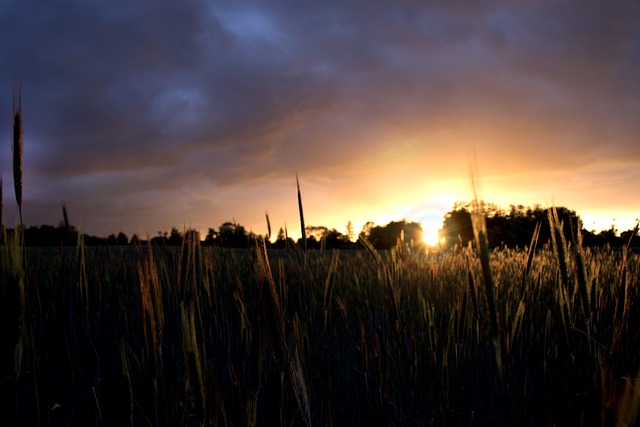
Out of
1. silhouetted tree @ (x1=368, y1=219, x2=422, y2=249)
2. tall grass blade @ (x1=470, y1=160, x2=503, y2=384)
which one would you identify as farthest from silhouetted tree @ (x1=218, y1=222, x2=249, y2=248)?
silhouetted tree @ (x1=368, y1=219, x2=422, y2=249)

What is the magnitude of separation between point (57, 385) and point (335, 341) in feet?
4.52

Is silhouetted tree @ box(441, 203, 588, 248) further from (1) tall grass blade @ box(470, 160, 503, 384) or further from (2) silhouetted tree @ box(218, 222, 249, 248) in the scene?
(1) tall grass blade @ box(470, 160, 503, 384)

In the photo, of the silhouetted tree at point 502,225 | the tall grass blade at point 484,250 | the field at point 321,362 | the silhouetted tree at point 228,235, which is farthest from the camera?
the silhouetted tree at point 502,225

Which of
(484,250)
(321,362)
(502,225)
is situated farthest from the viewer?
(502,225)

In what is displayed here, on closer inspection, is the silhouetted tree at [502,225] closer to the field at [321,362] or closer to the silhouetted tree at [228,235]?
the silhouetted tree at [228,235]

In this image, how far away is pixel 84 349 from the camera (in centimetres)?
265

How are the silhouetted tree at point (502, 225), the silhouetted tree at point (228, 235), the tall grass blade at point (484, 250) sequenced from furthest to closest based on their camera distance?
1. the silhouetted tree at point (502, 225)
2. the silhouetted tree at point (228, 235)
3. the tall grass blade at point (484, 250)

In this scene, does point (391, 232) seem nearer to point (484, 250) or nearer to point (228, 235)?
point (228, 235)

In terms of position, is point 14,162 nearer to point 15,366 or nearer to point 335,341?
point 15,366

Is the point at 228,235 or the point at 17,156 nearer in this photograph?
the point at 17,156

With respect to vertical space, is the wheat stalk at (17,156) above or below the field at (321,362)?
above

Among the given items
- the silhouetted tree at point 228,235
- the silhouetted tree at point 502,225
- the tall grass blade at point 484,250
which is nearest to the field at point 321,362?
the tall grass blade at point 484,250

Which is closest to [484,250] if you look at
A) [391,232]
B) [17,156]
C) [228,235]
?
[17,156]

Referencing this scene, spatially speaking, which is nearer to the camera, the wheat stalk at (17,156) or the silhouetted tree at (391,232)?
the wheat stalk at (17,156)
